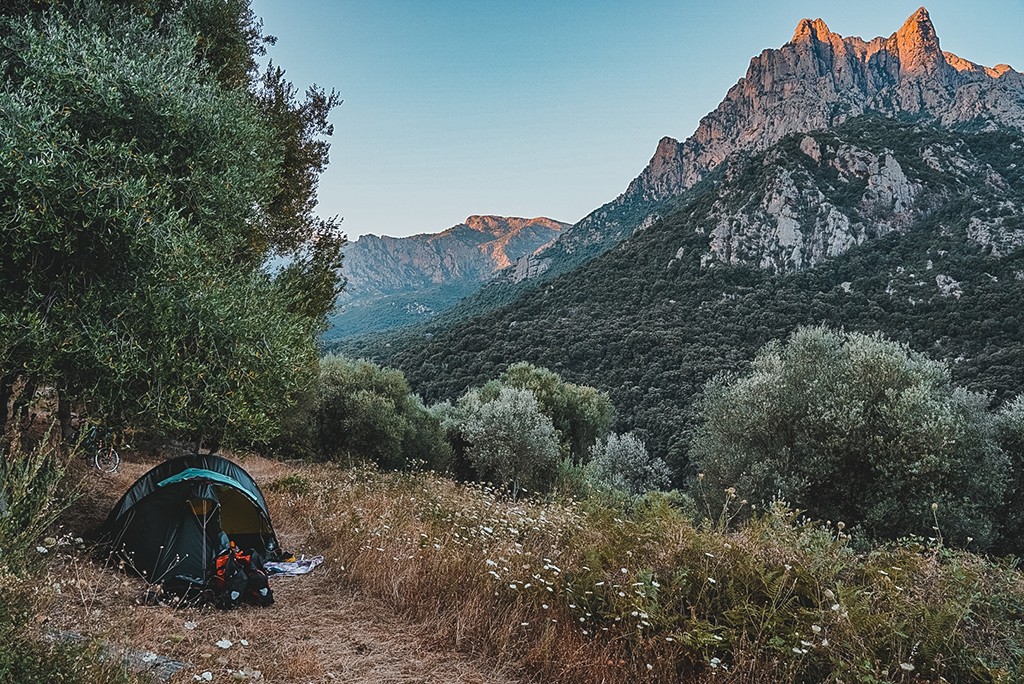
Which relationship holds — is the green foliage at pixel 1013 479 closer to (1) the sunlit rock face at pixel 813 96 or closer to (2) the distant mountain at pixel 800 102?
(2) the distant mountain at pixel 800 102

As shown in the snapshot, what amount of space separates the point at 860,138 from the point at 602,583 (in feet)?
421

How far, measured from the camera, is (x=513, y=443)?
24750 mm

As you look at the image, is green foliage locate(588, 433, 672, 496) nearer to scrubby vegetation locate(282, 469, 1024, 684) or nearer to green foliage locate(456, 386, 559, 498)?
green foliage locate(456, 386, 559, 498)

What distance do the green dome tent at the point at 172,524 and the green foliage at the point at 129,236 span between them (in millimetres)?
760

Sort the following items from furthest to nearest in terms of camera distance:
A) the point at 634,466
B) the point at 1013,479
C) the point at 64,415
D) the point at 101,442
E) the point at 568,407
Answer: the point at 634,466, the point at 568,407, the point at 1013,479, the point at 64,415, the point at 101,442

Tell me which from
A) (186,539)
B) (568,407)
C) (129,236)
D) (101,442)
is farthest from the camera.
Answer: (568,407)

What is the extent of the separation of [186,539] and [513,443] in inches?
732

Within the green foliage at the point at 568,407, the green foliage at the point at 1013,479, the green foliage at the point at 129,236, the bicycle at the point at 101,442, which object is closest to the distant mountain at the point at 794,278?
the green foliage at the point at 568,407

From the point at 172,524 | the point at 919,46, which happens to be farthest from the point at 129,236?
the point at 919,46

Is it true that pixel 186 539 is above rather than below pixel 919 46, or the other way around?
below

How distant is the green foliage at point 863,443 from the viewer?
43.9 ft

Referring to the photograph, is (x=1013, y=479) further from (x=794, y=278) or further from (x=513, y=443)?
Result: (x=794, y=278)

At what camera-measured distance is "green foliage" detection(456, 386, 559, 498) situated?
2444 centimetres

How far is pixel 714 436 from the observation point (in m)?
17.4
